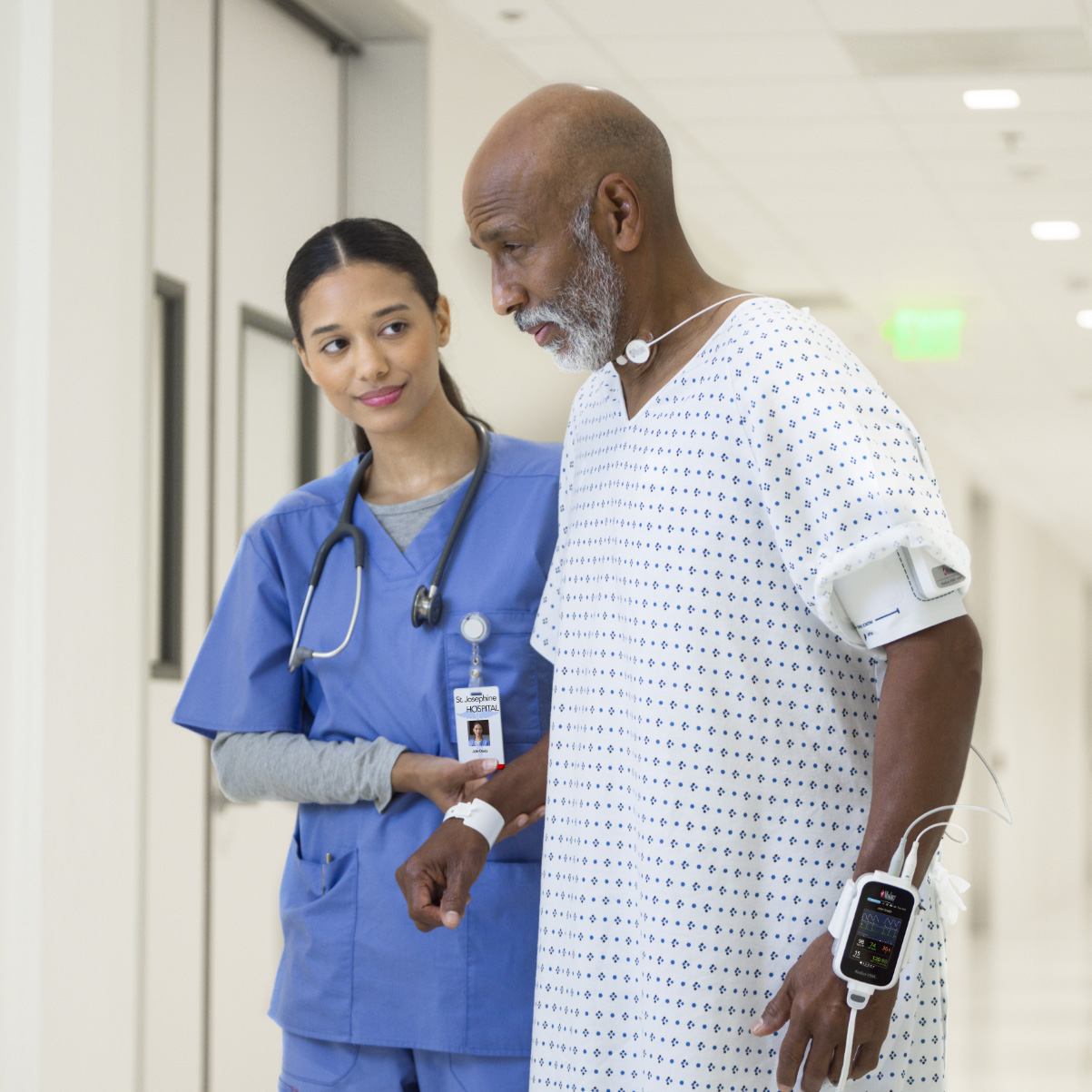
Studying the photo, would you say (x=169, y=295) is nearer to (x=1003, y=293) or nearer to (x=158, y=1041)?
(x=158, y=1041)

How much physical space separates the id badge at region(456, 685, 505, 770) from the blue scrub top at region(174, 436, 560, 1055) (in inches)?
1.4

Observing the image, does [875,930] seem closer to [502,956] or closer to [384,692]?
[502,956]

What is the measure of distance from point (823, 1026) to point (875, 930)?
8 cm

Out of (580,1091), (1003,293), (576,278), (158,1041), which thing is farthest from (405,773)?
(1003,293)

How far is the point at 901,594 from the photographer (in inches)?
43.3

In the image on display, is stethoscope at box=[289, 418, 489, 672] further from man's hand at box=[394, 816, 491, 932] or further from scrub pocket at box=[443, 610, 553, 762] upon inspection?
man's hand at box=[394, 816, 491, 932]

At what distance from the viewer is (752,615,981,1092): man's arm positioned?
107 centimetres

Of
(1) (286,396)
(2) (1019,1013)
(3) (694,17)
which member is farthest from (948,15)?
(2) (1019,1013)

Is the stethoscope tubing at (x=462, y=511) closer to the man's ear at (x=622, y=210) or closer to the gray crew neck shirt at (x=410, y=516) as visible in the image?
the gray crew neck shirt at (x=410, y=516)

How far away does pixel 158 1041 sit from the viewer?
2801mm

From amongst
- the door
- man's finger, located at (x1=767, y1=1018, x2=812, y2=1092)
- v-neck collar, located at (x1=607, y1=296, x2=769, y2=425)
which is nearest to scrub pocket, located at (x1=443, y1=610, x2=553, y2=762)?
v-neck collar, located at (x1=607, y1=296, x2=769, y2=425)

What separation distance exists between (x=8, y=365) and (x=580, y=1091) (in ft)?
5.06

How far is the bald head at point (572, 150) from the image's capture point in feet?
4.26

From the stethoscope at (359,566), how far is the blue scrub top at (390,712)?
0.01 metres
